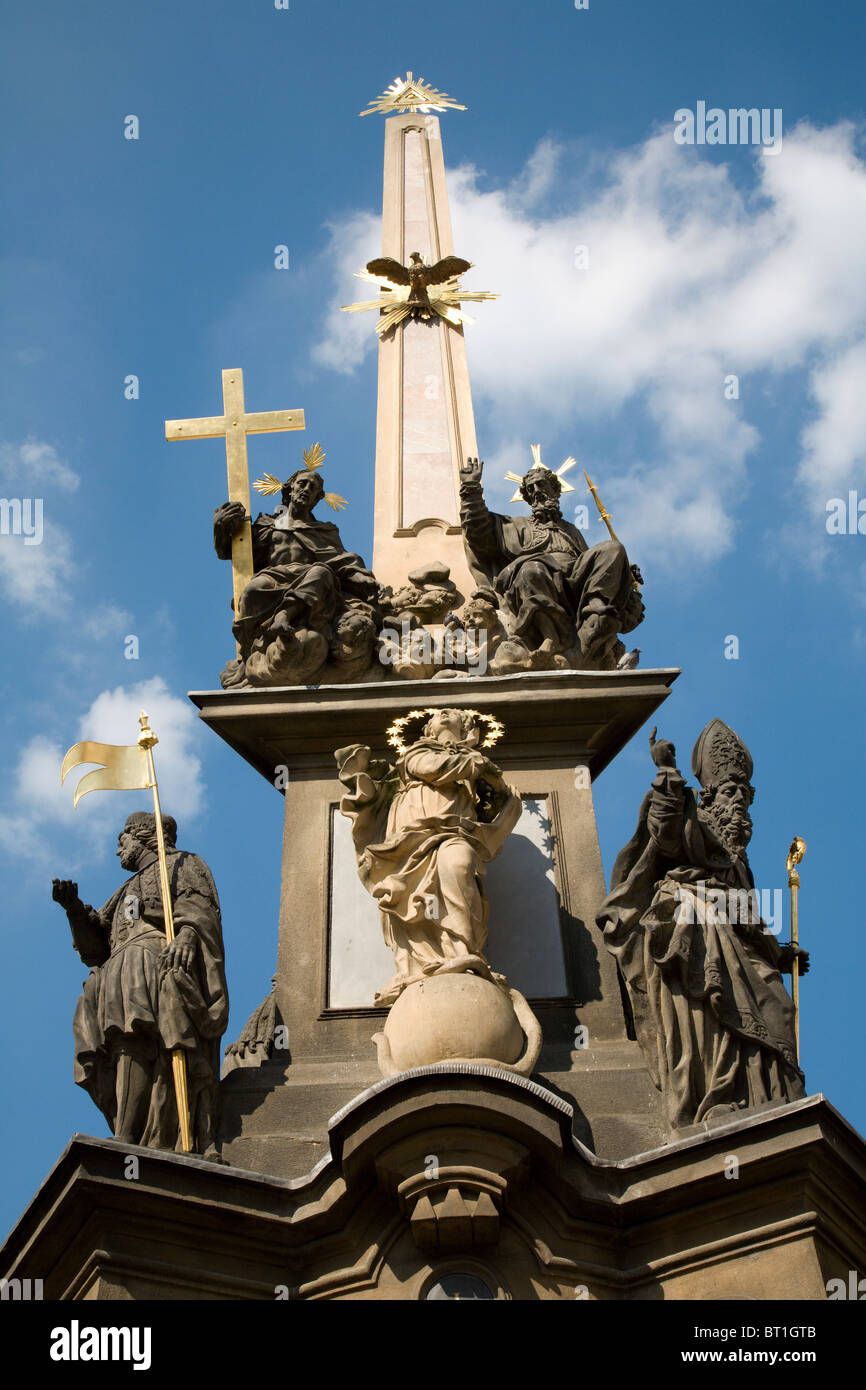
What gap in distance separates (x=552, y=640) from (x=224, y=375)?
4.30 metres

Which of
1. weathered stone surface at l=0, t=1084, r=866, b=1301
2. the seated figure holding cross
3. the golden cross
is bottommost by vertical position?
weathered stone surface at l=0, t=1084, r=866, b=1301

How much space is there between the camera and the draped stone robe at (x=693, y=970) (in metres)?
9.15

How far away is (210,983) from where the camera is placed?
9766 mm

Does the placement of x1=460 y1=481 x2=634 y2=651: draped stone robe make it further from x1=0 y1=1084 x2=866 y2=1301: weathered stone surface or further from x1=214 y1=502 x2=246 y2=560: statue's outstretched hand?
x1=0 y1=1084 x2=866 y2=1301: weathered stone surface

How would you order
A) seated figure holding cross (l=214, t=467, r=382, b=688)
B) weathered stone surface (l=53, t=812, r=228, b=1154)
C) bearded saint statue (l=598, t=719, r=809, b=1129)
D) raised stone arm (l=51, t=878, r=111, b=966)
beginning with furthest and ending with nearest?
seated figure holding cross (l=214, t=467, r=382, b=688), raised stone arm (l=51, t=878, r=111, b=966), weathered stone surface (l=53, t=812, r=228, b=1154), bearded saint statue (l=598, t=719, r=809, b=1129)

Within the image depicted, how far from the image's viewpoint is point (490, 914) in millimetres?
10750

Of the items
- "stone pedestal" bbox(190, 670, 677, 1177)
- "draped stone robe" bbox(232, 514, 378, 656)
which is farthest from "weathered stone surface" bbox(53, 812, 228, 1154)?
"draped stone robe" bbox(232, 514, 378, 656)

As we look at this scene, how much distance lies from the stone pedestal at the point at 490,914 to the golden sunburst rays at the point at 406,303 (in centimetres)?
591

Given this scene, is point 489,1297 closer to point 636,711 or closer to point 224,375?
point 636,711

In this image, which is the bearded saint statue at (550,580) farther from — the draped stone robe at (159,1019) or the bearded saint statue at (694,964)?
the draped stone robe at (159,1019)

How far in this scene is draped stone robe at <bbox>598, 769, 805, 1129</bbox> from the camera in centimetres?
915

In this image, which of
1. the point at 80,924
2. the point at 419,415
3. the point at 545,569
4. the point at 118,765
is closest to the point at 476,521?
the point at 545,569

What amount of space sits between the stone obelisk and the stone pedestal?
6.65 ft
